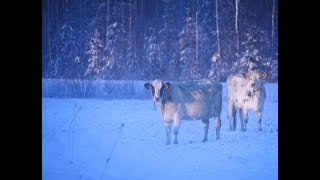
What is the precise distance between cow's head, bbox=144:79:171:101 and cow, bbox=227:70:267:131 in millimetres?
755

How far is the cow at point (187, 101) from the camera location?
464 centimetres

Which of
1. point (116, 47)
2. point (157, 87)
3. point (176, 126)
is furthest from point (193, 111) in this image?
Answer: point (116, 47)

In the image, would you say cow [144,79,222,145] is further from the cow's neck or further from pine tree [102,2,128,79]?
pine tree [102,2,128,79]

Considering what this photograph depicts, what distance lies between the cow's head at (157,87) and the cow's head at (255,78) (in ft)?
2.95

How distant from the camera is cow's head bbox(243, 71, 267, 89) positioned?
4.70 metres

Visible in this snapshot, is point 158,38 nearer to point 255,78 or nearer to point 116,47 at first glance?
point 116,47

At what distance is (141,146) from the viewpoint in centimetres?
470

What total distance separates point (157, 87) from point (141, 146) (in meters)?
0.68

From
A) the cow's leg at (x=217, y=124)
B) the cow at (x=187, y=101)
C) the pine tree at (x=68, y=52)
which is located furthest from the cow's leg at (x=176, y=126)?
the pine tree at (x=68, y=52)

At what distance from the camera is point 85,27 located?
15.8 ft

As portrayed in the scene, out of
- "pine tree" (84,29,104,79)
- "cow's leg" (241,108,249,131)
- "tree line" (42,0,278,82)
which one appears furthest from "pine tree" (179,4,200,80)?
"pine tree" (84,29,104,79)
